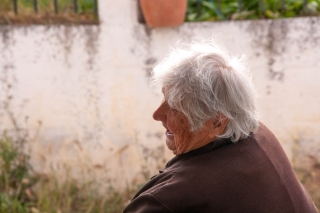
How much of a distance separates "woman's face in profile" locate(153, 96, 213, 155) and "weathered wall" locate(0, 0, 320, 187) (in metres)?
2.08

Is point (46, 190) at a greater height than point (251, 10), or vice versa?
point (251, 10)

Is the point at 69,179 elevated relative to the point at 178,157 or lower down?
lower down

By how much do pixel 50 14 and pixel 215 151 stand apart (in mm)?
2773

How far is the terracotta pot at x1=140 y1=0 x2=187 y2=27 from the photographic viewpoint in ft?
13.4

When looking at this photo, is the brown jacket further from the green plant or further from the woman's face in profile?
the green plant

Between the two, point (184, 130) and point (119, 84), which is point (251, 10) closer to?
point (119, 84)

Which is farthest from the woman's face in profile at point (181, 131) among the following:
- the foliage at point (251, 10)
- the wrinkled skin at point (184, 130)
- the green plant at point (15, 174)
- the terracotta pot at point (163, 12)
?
the foliage at point (251, 10)

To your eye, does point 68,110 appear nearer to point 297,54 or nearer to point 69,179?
point 69,179

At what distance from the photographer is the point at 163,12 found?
161 inches

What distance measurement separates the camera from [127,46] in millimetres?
4203

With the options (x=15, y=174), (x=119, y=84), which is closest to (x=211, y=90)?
(x=119, y=84)

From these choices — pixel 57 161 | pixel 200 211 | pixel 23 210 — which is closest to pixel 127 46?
pixel 57 161

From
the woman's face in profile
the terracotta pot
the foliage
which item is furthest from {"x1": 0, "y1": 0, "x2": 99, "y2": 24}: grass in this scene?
the woman's face in profile

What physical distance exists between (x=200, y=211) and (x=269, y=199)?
10.2 inches
